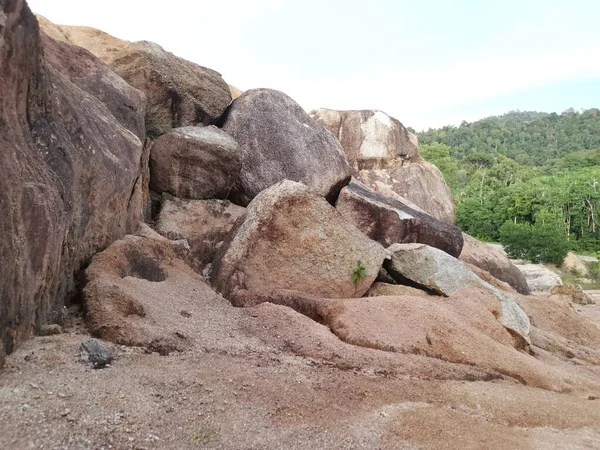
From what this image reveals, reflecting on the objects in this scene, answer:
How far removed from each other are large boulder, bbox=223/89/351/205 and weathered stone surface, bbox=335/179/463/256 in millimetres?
700

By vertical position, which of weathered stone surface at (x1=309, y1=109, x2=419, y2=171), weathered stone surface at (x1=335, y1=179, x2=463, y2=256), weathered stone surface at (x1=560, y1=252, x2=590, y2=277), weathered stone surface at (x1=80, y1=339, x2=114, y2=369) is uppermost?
weathered stone surface at (x1=309, y1=109, x2=419, y2=171)

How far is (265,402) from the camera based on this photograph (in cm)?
457

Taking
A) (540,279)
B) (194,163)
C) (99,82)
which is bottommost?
(540,279)

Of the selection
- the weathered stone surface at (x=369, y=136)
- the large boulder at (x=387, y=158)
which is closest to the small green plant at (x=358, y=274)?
the large boulder at (x=387, y=158)

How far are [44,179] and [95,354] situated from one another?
165 cm

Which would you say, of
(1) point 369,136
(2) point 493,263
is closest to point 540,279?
(2) point 493,263

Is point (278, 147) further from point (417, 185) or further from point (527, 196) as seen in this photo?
point (527, 196)

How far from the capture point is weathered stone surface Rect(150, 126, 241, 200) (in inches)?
424

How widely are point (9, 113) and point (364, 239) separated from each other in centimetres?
609

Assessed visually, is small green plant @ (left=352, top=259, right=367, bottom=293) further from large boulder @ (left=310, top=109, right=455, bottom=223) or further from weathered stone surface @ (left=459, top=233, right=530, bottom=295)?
large boulder @ (left=310, top=109, right=455, bottom=223)

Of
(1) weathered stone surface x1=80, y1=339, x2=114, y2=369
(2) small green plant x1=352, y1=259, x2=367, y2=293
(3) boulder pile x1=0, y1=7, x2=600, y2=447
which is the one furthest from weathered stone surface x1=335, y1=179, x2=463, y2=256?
(1) weathered stone surface x1=80, y1=339, x2=114, y2=369

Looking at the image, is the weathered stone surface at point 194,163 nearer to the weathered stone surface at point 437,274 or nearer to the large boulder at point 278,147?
the large boulder at point 278,147

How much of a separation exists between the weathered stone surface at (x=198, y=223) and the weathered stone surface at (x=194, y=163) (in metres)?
0.26

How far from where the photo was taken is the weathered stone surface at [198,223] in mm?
9875
